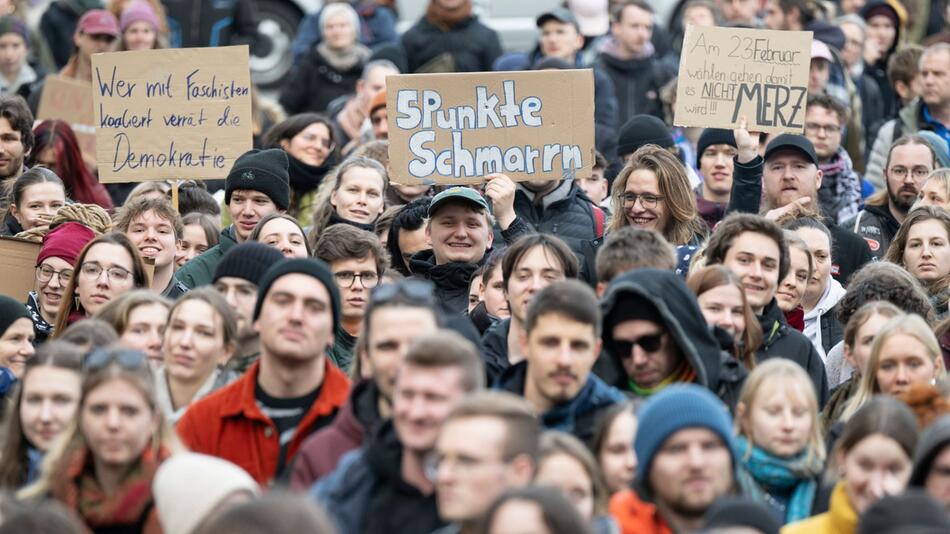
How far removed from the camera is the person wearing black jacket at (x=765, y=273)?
10.0 metres

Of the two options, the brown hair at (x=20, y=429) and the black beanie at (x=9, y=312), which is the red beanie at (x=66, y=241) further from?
the brown hair at (x=20, y=429)

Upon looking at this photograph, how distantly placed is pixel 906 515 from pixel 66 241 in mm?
6021

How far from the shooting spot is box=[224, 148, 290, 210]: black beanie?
12.2 metres

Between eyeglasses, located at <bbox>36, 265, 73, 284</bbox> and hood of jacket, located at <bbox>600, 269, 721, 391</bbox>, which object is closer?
hood of jacket, located at <bbox>600, 269, 721, 391</bbox>

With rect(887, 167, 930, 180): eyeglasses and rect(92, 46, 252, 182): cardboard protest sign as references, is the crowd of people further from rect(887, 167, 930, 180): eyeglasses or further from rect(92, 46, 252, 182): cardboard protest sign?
rect(92, 46, 252, 182): cardboard protest sign

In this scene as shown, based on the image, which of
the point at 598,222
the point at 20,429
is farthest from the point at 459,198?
the point at 20,429

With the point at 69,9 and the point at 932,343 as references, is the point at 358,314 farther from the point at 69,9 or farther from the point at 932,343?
the point at 69,9

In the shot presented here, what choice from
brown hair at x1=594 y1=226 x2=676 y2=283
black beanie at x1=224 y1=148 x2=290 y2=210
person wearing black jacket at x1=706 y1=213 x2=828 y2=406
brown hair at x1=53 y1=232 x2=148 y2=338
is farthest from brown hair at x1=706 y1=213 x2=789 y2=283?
black beanie at x1=224 y1=148 x2=290 y2=210

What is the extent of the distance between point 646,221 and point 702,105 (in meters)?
1.39

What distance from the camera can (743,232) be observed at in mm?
10273

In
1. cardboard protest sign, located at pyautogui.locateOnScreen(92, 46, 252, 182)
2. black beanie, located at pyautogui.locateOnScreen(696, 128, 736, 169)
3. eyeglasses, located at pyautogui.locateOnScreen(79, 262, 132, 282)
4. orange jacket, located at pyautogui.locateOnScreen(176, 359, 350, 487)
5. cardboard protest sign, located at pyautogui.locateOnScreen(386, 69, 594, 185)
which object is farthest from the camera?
black beanie, located at pyautogui.locateOnScreen(696, 128, 736, 169)

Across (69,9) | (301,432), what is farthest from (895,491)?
(69,9)

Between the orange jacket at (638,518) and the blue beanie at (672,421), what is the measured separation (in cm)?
9

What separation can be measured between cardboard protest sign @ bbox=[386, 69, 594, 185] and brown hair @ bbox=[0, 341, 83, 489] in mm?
3894
